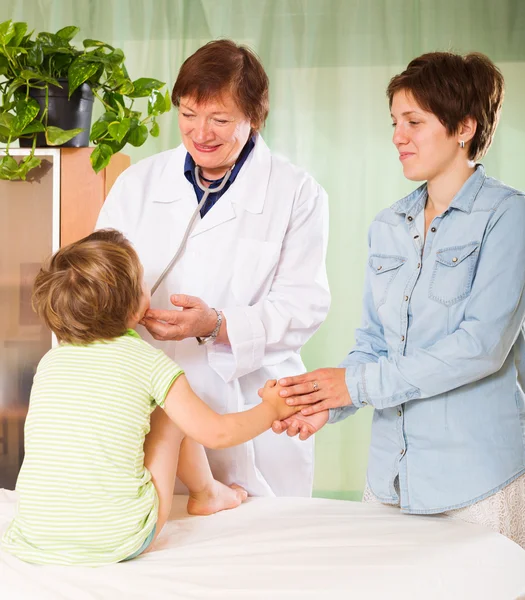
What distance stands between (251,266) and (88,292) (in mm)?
592

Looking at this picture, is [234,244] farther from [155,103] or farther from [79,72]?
[79,72]

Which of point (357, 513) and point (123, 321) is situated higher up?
point (123, 321)

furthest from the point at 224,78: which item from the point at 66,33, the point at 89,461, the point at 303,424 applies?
the point at 89,461

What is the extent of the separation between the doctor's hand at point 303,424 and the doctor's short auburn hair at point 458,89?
0.64m

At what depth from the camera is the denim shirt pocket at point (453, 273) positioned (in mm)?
1439

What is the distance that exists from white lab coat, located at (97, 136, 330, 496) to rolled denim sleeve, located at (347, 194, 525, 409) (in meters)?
0.54

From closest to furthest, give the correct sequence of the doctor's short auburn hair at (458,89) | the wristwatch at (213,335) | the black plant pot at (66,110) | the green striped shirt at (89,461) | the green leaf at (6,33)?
the green striped shirt at (89,461) → the doctor's short auburn hair at (458,89) → the wristwatch at (213,335) → the green leaf at (6,33) → the black plant pot at (66,110)

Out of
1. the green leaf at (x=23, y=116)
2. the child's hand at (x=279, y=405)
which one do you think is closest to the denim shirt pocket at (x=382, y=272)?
the child's hand at (x=279, y=405)

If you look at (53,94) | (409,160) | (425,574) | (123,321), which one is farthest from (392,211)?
(53,94)

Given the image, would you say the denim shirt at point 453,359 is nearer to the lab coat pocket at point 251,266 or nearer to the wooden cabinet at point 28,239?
the lab coat pocket at point 251,266

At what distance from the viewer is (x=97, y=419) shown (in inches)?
54.1

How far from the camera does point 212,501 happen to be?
1.70 meters

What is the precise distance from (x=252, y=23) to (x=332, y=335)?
146 centimetres

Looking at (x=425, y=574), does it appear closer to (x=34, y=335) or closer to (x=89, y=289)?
(x=89, y=289)
